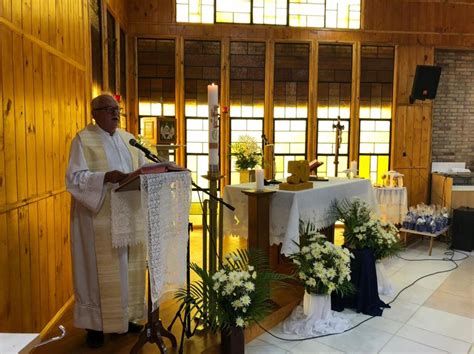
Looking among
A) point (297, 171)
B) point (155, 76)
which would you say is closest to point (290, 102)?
point (155, 76)

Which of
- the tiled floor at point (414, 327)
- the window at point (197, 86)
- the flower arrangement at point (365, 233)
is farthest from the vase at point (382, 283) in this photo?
the window at point (197, 86)

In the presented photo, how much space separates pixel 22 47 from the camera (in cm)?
247

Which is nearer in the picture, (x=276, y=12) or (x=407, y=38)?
(x=276, y=12)

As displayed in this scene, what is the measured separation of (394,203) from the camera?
5.70 meters

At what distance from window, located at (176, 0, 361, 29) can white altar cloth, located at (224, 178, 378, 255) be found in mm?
3302

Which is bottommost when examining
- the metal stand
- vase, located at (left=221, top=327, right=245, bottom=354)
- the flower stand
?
the flower stand

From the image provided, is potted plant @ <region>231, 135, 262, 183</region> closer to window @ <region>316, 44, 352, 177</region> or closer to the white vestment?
window @ <region>316, 44, 352, 177</region>

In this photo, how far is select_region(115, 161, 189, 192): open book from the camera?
6.61 feet

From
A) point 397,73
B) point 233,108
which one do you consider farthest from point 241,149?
point 397,73

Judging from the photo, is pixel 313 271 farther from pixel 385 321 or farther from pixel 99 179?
pixel 99 179

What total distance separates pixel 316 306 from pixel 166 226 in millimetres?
1611

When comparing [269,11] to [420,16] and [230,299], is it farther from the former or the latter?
[230,299]

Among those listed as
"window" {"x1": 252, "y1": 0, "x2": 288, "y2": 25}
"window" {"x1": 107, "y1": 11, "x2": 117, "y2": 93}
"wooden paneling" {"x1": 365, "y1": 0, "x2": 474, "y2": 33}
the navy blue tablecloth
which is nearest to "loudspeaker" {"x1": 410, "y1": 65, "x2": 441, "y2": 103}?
"wooden paneling" {"x1": 365, "y1": 0, "x2": 474, "y2": 33}

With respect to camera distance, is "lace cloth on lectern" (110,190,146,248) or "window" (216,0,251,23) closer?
"lace cloth on lectern" (110,190,146,248)
